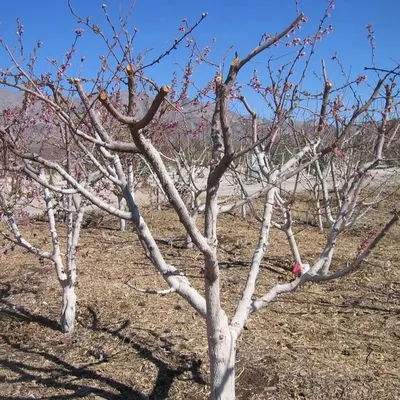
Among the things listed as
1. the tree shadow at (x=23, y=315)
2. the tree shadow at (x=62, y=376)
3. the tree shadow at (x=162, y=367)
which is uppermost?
the tree shadow at (x=23, y=315)

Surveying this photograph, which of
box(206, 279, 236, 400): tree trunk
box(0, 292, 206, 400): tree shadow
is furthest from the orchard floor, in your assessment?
box(206, 279, 236, 400): tree trunk

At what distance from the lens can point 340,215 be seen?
445 centimetres

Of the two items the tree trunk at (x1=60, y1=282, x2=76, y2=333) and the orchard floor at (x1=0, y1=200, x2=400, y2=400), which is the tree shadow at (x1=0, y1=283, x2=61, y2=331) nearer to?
the orchard floor at (x1=0, y1=200, x2=400, y2=400)

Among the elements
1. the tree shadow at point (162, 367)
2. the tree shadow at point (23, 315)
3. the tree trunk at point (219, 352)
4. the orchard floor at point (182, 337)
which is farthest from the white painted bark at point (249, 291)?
the tree shadow at point (23, 315)

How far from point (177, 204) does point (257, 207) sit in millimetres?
8930

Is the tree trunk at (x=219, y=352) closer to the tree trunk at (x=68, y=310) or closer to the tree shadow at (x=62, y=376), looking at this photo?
the tree shadow at (x=62, y=376)

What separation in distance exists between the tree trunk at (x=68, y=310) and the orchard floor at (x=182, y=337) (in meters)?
0.08

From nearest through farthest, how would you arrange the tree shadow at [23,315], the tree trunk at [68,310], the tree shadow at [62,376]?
1. the tree shadow at [62,376]
2. the tree trunk at [68,310]
3. the tree shadow at [23,315]

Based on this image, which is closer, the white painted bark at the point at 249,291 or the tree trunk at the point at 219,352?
the tree trunk at the point at 219,352

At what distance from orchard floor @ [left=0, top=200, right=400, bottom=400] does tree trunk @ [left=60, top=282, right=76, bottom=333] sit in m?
0.08

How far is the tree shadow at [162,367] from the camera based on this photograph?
3284 millimetres

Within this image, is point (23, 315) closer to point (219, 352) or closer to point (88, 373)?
point (88, 373)

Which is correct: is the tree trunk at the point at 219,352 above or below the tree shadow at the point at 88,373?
above

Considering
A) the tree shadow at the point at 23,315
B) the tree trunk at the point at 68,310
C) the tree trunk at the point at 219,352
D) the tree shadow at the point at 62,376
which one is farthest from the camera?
the tree shadow at the point at 23,315
